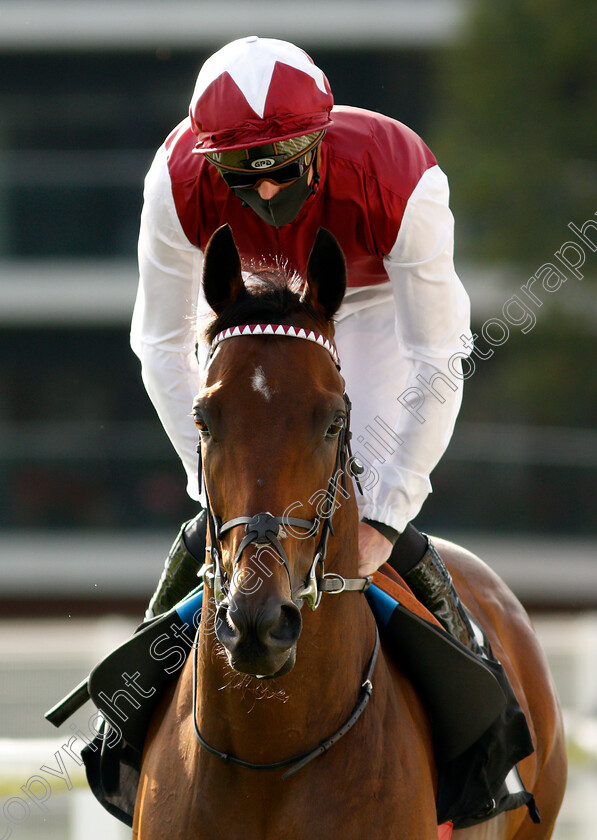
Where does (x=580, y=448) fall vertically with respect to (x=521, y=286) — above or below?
below

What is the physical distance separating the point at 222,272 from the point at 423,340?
0.78 m

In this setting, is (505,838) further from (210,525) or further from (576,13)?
(576,13)

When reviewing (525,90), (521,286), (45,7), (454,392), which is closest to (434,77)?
(525,90)

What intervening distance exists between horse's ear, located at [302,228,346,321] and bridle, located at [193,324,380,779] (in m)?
0.12

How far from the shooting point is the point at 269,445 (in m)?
2.42

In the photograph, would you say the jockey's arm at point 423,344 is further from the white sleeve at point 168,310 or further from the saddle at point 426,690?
the white sleeve at point 168,310

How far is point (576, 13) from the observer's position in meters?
14.4

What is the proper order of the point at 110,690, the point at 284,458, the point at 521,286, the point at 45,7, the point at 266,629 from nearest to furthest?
the point at 266,629 → the point at 284,458 → the point at 110,690 → the point at 521,286 → the point at 45,7

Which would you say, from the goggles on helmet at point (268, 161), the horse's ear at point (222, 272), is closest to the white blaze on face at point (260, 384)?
the horse's ear at point (222, 272)

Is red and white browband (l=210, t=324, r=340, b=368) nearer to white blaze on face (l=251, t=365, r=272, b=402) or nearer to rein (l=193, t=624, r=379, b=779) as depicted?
white blaze on face (l=251, t=365, r=272, b=402)

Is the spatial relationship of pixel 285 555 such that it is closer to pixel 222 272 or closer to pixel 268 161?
pixel 222 272

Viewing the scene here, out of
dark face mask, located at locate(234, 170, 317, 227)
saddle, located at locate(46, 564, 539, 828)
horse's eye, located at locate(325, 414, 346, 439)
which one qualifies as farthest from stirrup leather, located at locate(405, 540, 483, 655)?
dark face mask, located at locate(234, 170, 317, 227)

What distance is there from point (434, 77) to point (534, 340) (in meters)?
4.51

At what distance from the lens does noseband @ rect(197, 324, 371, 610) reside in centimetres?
234
